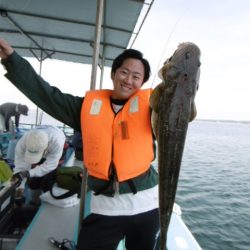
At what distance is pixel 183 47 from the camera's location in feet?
4.53

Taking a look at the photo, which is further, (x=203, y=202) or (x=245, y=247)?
(x=203, y=202)

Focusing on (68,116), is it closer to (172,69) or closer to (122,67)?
(122,67)

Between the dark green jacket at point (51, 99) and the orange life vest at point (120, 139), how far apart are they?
6 centimetres

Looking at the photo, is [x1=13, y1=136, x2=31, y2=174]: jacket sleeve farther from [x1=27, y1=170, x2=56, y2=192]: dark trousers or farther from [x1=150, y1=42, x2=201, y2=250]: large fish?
[x1=150, y1=42, x2=201, y2=250]: large fish

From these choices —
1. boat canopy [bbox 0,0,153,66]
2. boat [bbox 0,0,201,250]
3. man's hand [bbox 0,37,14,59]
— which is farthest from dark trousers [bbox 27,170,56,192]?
man's hand [bbox 0,37,14,59]

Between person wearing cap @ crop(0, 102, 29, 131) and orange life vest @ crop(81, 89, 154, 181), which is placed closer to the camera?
orange life vest @ crop(81, 89, 154, 181)

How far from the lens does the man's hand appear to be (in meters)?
1.70

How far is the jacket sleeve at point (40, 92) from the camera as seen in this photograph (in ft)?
5.79

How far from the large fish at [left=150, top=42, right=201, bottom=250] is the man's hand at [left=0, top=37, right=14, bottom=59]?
91 centimetres

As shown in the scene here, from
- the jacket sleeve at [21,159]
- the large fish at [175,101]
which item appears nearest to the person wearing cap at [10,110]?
the jacket sleeve at [21,159]

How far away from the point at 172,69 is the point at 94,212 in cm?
107

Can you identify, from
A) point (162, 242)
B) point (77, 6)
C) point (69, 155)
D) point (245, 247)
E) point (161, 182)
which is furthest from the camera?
point (245, 247)

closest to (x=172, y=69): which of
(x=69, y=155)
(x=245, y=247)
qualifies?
(x=69, y=155)

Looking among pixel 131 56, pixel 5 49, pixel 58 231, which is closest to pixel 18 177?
pixel 58 231
